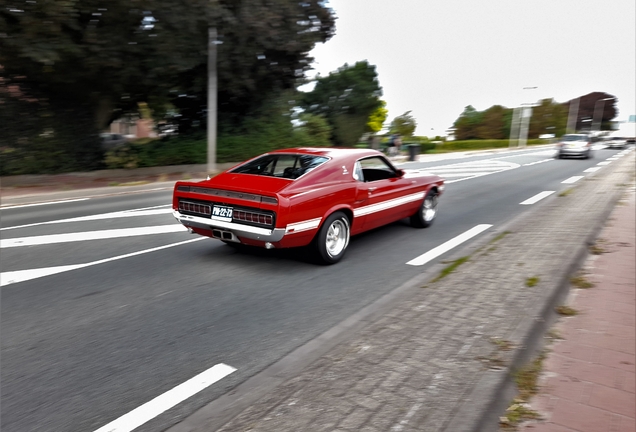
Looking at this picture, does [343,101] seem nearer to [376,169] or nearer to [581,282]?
[376,169]

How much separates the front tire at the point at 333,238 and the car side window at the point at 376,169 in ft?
2.83

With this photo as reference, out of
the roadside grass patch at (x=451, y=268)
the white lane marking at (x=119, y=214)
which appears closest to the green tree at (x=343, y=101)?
the white lane marking at (x=119, y=214)

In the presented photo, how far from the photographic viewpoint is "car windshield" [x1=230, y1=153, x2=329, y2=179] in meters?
6.24

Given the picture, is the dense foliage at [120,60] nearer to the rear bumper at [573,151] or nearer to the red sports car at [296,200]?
the red sports car at [296,200]

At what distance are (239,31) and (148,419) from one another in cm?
1670

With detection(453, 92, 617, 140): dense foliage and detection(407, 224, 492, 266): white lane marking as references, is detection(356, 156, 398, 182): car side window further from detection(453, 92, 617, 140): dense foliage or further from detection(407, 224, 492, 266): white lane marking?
detection(453, 92, 617, 140): dense foliage

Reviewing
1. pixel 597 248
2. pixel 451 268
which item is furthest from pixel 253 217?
pixel 597 248

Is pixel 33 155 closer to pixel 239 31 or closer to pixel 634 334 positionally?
pixel 239 31

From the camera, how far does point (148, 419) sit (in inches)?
114

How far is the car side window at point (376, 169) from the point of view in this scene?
703cm

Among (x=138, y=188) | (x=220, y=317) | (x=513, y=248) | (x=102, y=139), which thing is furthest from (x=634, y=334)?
(x=102, y=139)

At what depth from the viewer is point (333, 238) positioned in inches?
246

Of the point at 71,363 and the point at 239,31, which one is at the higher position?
the point at 239,31

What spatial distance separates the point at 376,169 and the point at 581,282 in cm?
322
